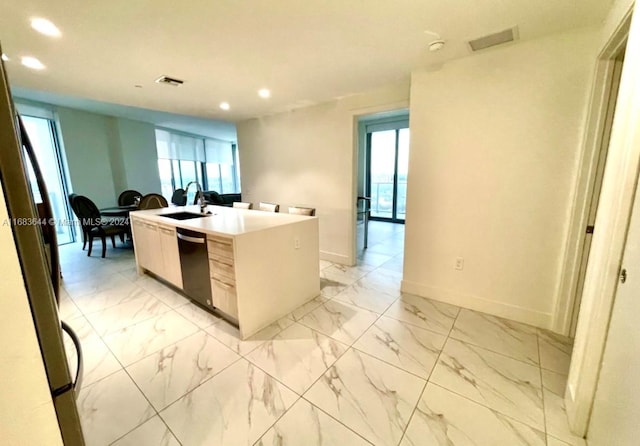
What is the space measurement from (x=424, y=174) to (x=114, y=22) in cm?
285

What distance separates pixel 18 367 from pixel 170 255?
2.37 meters

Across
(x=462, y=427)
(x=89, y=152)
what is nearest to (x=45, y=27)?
(x=462, y=427)

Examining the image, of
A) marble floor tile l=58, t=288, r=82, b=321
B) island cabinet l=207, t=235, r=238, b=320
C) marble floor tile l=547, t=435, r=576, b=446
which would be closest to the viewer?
marble floor tile l=547, t=435, r=576, b=446

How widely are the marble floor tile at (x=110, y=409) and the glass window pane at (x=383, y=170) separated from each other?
21.9 feet

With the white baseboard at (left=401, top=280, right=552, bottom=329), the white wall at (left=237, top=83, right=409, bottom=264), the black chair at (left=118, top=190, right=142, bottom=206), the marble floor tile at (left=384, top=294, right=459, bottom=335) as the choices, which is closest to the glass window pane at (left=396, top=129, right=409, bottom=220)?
the white wall at (left=237, top=83, right=409, bottom=264)

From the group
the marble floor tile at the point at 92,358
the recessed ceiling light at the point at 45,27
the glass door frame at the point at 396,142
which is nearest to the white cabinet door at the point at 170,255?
the marble floor tile at the point at 92,358

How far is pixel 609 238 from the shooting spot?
124 cm

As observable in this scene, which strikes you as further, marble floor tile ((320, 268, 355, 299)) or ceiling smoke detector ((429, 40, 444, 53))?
marble floor tile ((320, 268, 355, 299))

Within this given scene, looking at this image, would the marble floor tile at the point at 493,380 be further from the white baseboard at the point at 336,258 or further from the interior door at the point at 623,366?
the white baseboard at the point at 336,258

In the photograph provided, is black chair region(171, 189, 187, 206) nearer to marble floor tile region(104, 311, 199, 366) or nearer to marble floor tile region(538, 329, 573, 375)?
marble floor tile region(104, 311, 199, 366)

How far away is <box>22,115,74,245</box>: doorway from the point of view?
4840mm

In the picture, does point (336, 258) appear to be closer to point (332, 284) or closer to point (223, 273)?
point (332, 284)

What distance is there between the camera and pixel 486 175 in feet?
7.80

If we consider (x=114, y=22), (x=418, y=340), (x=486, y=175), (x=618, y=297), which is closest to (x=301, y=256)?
(x=418, y=340)
